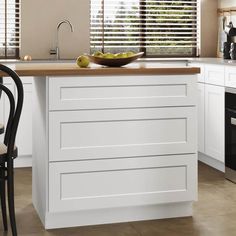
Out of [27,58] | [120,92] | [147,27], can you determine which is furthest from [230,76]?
[27,58]

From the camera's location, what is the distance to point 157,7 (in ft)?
20.4

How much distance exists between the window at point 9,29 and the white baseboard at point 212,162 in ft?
6.74

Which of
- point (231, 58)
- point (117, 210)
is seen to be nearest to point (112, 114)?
point (117, 210)

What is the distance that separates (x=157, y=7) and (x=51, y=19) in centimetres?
115

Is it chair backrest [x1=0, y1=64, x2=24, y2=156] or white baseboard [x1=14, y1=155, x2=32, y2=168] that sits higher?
chair backrest [x1=0, y1=64, x2=24, y2=156]

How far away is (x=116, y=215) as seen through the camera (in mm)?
3627

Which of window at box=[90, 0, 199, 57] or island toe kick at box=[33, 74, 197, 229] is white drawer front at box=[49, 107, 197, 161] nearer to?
island toe kick at box=[33, 74, 197, 229]

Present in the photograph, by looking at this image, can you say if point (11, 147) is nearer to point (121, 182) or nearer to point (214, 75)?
point (121, 182)

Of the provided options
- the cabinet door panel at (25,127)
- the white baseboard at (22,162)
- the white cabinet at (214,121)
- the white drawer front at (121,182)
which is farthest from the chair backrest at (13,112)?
the white cabinet at (214,121)

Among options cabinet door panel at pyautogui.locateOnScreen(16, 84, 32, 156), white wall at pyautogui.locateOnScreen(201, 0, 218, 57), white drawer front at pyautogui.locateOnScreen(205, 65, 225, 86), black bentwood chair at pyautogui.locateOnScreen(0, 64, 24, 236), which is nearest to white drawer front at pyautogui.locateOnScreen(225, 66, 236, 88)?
white drawer front at pyautogui.locateOnScreen(205, 65, 225, 86)

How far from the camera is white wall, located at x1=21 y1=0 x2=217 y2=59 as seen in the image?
226 inches

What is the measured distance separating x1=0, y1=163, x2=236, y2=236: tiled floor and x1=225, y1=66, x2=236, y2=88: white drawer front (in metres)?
0.90

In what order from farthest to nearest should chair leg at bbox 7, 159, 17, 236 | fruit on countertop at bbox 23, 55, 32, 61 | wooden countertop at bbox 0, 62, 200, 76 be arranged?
fruit on countertop at bbox 23, 55, 32, 61, wooden countertop at bbox 0, 62, 200, 76, chair leg at bbox 7, 159, 17, 236

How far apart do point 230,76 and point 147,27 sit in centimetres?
173
